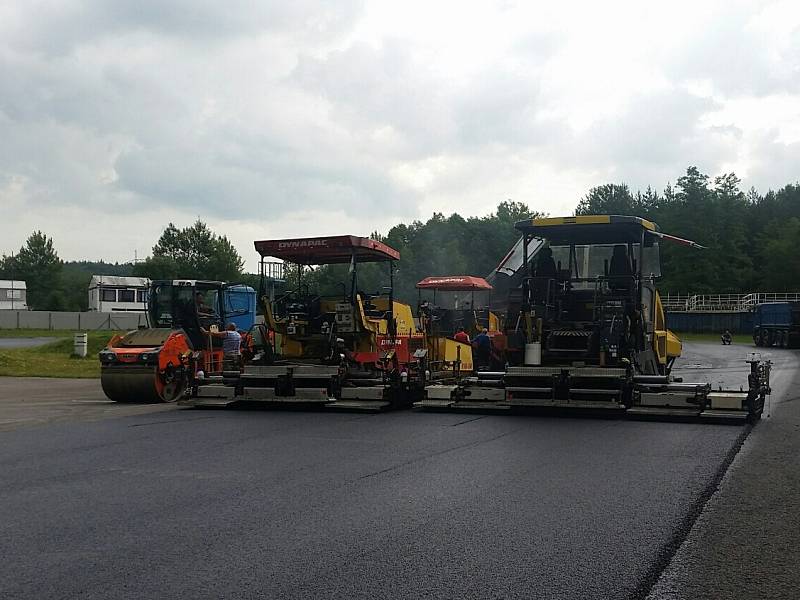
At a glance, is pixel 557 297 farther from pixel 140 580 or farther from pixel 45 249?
pixel 45 249

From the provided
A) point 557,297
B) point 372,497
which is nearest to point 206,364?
point 557,297

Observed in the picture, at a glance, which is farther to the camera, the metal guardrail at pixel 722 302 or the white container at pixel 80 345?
the metal guardrail at pixel 722 302

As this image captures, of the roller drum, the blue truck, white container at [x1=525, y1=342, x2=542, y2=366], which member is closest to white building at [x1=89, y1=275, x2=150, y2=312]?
the blue truck

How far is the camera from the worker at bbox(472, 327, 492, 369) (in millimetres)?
17859

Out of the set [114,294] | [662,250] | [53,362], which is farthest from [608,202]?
[53,362]

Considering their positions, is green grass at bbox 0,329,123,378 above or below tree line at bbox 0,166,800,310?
below

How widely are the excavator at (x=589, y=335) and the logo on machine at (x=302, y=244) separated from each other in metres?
2.92

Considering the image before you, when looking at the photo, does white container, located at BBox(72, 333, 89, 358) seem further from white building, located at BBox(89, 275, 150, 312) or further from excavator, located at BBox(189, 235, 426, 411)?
white building, located at BBox(89, 275, 150, 312)

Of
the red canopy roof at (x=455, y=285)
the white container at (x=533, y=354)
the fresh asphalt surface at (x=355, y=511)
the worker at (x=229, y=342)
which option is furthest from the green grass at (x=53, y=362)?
the white container at (x=533, y=354)

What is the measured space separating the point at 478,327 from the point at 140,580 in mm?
15814

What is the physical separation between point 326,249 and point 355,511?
26.2 feet

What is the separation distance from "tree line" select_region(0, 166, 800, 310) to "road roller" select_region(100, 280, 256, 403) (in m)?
43.1

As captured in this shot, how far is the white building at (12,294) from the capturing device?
8450 cm

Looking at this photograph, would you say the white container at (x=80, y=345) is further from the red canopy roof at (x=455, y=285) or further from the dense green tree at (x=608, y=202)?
the dense green tree at (x=608, y=202)
